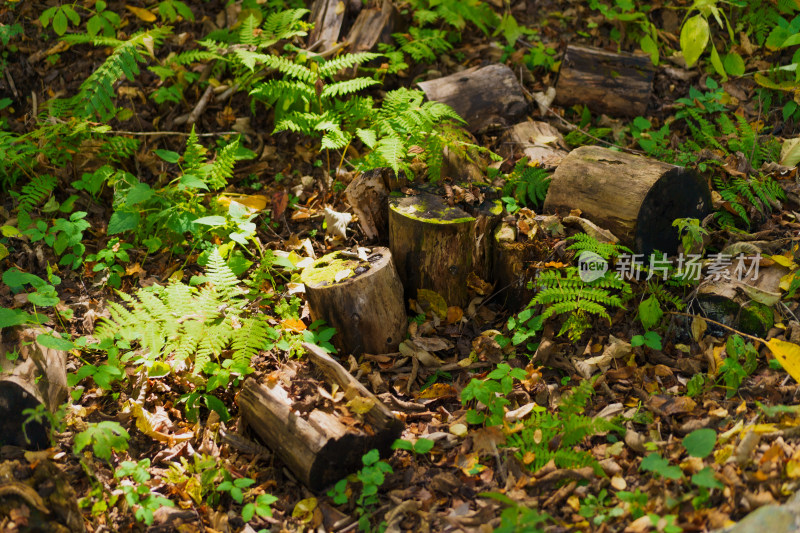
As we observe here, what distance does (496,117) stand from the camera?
5469 millimetres

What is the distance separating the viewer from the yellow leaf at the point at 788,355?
3213 mm

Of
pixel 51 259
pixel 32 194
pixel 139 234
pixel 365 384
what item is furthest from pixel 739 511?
pixel 32 194

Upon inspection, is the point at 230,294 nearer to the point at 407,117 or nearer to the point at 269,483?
the point at 269,483

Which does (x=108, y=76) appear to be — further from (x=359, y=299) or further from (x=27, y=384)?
(x=359, y=299)

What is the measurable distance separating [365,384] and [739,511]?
2169mm

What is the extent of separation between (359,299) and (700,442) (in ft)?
6.88

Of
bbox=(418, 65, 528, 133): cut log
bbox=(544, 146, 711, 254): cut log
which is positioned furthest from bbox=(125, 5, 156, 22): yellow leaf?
bbox=(544, 146, 711, 254): cut log

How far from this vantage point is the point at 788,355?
3.25 meters

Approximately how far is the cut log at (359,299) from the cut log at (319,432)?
1.55 feet

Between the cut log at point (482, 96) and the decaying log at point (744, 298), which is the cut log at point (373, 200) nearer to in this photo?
the cut log at point (482, 96)

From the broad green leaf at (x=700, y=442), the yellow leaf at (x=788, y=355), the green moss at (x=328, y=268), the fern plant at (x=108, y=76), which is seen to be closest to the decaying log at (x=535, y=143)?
the green moss at (x=328, y=268)

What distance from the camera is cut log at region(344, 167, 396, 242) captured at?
442 cm

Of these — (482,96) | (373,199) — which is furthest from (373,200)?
(482,96)

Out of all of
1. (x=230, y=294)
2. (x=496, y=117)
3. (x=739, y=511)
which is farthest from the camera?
(x=496, y=117)
